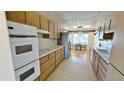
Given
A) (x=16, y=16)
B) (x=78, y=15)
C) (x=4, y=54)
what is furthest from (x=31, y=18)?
(x=78, y=15)

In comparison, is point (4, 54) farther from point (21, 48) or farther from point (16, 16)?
point (16, 16)

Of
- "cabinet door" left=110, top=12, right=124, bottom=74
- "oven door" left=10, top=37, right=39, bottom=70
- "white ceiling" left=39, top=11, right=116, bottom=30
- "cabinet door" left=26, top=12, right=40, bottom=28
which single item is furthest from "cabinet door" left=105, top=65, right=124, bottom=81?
"white ceiling" left=39, top=11, right=116, bottom=30

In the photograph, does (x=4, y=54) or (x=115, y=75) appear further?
(x=115, y=75)

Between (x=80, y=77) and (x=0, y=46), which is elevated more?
(x=0, y=46)

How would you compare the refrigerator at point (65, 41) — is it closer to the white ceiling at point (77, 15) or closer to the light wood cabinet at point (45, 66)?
the white ceiling at point (77, 15)

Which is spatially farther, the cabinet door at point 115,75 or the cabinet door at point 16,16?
the cabinet door at point 16,16

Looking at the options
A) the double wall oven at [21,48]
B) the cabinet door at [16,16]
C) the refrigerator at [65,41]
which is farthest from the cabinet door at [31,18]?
the refrigerator at [65,41]

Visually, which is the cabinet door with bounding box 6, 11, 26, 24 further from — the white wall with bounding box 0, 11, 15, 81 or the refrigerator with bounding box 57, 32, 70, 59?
the refrigerator with bounding box 57, 32, 70, 59
